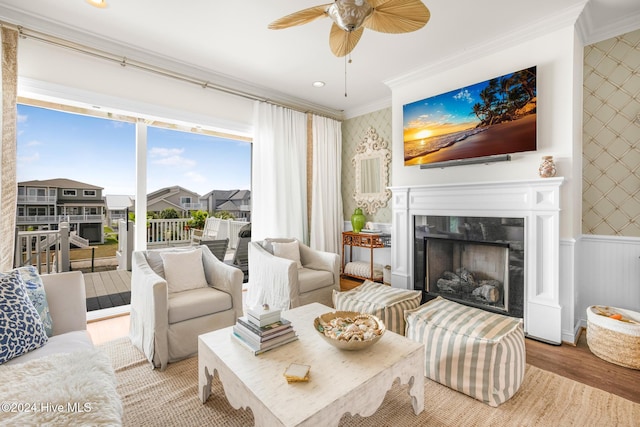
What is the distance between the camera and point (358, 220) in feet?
14.5

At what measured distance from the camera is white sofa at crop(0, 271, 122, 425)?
1034 millimetres

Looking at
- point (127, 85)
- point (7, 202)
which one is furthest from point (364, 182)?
point (7, 202)

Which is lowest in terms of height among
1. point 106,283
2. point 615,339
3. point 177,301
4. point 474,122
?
Answer: point 615,339

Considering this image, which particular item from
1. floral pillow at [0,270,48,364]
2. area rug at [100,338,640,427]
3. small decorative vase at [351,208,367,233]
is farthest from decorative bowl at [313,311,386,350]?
small decorative vase at [351,208,367,233]

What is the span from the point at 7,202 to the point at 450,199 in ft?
12.7

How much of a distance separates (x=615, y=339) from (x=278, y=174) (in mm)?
3579

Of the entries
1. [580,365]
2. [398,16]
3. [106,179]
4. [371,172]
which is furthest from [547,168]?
[106,179]

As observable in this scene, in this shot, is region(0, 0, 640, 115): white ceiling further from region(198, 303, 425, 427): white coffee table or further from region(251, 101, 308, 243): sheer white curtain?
region(198, 303, 425, 427): white coffee table

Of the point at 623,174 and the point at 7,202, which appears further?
the point at 623,174

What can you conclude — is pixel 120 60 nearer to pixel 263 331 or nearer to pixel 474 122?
pixel 263 331

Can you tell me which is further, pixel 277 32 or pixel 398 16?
pixel 277 32

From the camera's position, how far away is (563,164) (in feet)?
8.15

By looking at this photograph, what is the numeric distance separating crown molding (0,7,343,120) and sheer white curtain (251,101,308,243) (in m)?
0.17

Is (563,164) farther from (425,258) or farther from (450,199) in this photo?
(425,258)
